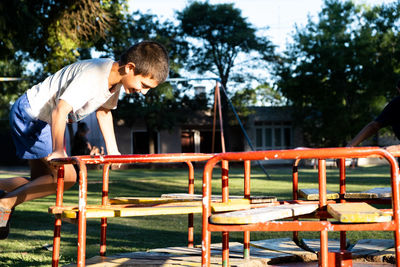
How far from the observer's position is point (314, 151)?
233 cm

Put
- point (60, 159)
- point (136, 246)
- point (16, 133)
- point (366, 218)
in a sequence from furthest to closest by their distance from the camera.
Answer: point (136, 246) → point (16, 133) → point (60, 159) → point (366, 218)

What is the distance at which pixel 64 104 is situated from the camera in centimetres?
296

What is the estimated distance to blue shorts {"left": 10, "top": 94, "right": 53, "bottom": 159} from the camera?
3.57m

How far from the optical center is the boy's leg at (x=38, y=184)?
3.57m

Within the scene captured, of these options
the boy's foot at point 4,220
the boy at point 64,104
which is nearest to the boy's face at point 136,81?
the boy at point 64,104

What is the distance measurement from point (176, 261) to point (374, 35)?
31578 millimetres

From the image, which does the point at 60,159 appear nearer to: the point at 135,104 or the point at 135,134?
the point at 135,104

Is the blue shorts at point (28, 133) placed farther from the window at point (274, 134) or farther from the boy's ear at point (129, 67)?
the window at point (274, 134)

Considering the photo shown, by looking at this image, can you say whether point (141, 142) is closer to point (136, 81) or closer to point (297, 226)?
point (136, 81)

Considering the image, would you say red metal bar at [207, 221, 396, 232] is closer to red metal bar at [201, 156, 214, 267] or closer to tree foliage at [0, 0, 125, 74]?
red metal bar at [201, 156, 214, 267]

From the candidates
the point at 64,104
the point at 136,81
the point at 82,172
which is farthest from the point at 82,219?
the point at 136,81

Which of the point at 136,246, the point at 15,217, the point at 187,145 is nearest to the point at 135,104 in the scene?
the point at 187,145

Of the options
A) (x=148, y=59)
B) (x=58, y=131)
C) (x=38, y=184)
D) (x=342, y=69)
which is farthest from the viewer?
(x=342, y=69)

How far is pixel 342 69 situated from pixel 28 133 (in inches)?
1154
